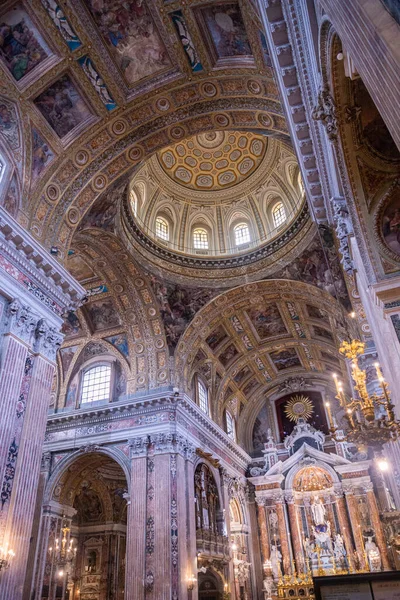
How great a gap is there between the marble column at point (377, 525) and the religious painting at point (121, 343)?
1562 cm

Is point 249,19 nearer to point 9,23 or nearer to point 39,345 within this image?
point 9,23

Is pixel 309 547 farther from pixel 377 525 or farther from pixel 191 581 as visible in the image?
pixel 191 581

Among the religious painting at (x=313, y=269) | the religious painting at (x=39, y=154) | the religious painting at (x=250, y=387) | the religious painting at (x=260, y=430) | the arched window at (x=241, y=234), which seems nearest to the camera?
the religious painting at (x=39, y=154)

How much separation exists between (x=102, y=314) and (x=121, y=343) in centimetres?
163

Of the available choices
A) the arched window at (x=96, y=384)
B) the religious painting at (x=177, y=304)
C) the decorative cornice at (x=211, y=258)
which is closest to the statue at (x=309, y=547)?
the religious painting at (x=177, y=304)

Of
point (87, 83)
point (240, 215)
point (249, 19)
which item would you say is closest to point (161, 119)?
point (87, 83)

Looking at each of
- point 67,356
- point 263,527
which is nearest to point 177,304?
point 67,356

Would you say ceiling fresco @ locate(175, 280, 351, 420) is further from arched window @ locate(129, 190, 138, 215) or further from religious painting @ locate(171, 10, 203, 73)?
religious painting @ locate(171, 10, 203, 73)

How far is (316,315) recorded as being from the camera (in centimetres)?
2173

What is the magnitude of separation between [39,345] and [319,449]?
20.8 metres

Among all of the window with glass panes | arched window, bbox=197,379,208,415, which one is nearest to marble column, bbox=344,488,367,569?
the window with glass panes

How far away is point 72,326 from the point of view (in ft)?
68.9

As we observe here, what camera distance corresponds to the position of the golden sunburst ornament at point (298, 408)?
28.4m

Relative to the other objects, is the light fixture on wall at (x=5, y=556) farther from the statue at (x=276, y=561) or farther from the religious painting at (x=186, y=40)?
the statue at (x=276, y=561)
